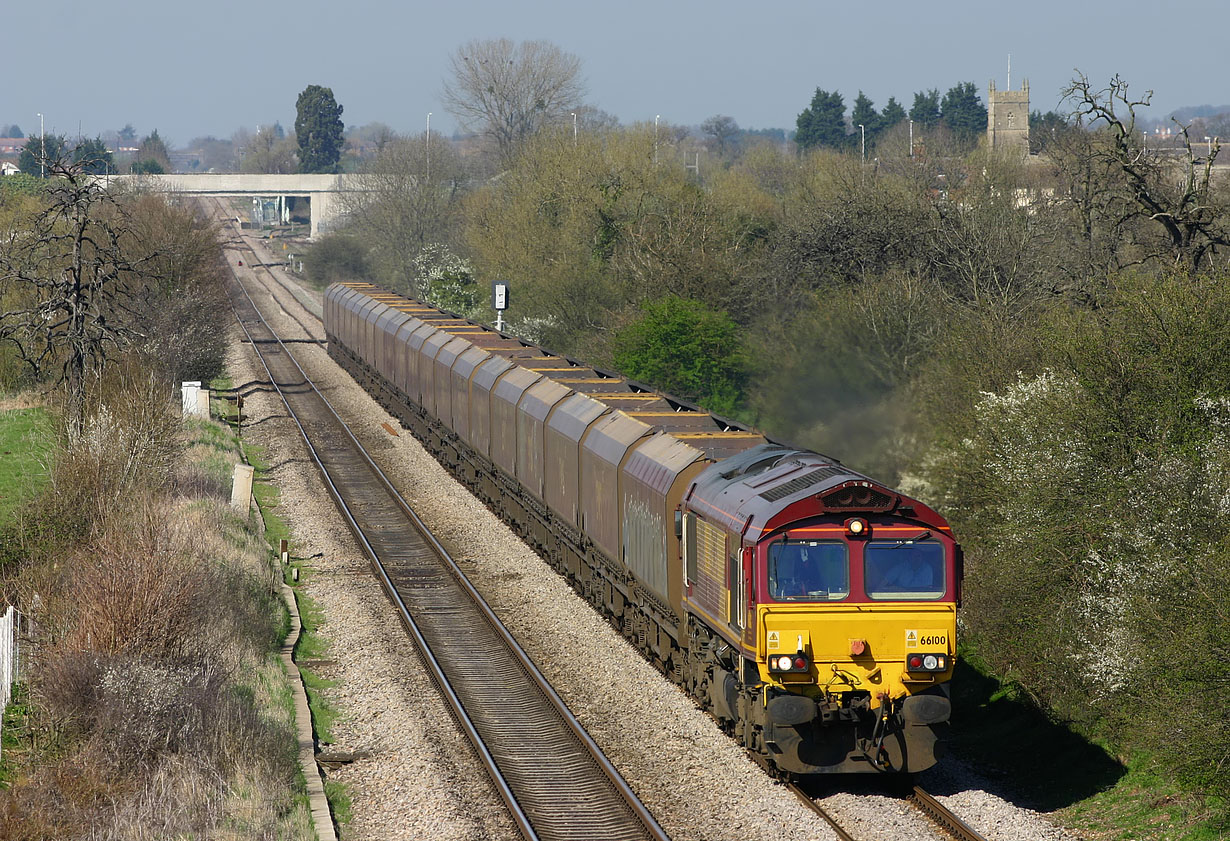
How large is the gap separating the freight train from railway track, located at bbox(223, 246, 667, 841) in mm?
1701

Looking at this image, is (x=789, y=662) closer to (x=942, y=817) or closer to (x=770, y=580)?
(x=770, y=580)

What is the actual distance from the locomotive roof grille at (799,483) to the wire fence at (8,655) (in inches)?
372

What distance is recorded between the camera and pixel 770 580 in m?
14.1

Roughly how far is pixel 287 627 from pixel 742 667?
9.94 metres

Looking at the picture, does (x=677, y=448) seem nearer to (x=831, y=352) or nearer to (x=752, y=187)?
(x=831, y=352)

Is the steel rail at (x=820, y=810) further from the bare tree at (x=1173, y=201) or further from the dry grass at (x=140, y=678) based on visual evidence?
the bare tree at (x=1173, y=201)

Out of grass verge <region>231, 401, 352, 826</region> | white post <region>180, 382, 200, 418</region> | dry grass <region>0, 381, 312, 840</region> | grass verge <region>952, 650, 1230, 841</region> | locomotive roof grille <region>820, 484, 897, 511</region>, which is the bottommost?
grass verge <region>952, 650, 1230, 841</region>

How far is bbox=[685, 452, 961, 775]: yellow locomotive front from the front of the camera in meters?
14.0

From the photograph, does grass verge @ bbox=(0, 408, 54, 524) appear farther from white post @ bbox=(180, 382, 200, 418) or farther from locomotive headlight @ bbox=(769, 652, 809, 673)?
locomotive headlight @ bbox=(769, 652, 809, 673)

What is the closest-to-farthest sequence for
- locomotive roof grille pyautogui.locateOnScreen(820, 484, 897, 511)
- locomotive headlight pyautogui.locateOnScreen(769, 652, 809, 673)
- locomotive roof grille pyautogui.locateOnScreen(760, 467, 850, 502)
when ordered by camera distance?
1. locomotive headlight pyautogui.locateOnScreen(769, 652, 809, 673)
2. locomotive roof grille pyautogui.locateOnScreen(820, 484, 897, 511)
3. locomotive roof grille pyautogui.locateOnScreen(760, 467, 850, 502)

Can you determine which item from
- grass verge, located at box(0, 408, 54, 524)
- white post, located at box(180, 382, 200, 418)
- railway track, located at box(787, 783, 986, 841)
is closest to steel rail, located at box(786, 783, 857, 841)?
railway track, located at box(787, 783, 986, 841)

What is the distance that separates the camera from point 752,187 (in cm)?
6103

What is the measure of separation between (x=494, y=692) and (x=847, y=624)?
20.9ft

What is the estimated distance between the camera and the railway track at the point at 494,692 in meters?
14.2
